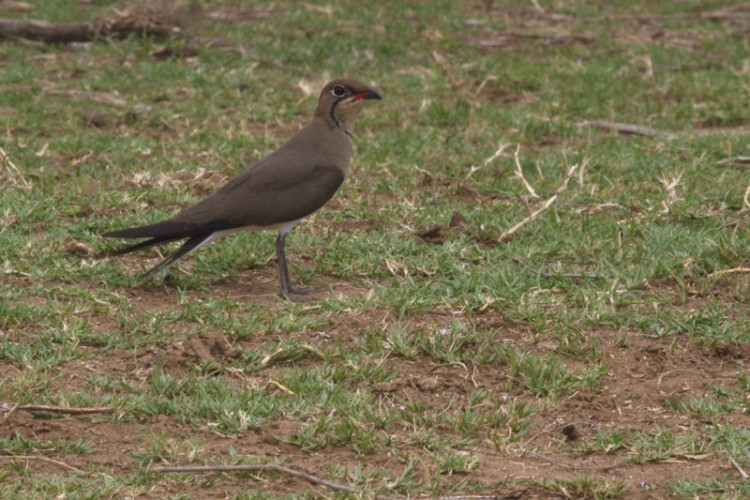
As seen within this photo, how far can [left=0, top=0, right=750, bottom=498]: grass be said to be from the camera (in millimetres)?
5043

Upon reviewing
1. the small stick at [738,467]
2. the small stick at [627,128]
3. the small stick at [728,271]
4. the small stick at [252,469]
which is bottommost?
the small stick at [627,128]

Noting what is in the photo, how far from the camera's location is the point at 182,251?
21.4 feet

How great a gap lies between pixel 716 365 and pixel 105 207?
3.78m

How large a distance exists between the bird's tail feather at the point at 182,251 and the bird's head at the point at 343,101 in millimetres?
1211

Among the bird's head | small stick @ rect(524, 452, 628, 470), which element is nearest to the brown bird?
the bird's head

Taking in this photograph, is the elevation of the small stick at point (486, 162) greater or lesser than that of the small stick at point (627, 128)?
greater

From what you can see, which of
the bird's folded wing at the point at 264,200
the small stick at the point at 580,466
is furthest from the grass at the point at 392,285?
the bird's folded wing at the point at 264,200

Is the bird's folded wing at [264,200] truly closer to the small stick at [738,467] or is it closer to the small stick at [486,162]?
the small stick at [486,162]

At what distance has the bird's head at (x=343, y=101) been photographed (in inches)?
293

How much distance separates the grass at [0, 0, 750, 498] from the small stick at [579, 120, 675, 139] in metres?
0.16

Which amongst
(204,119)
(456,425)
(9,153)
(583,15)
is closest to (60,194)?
(9,153)

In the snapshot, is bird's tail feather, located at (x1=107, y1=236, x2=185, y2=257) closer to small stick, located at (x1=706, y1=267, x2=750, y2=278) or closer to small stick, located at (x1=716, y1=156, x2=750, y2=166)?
small stick, located at (x1=706, y1=267, x2=750, y2=278)

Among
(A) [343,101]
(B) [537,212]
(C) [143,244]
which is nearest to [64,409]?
(C) [143,244]

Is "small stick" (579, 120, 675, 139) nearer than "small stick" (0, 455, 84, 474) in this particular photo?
No
